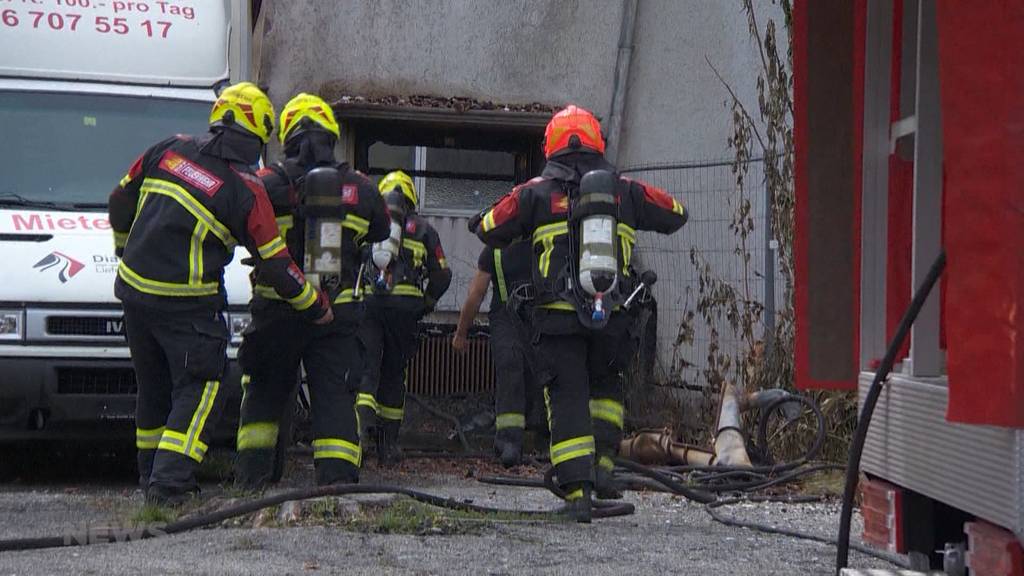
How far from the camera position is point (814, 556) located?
21.0ft

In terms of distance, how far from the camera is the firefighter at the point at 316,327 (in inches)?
314

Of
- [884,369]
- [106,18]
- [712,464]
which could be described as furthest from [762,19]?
[884,369]

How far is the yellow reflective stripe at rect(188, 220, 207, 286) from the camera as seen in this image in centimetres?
730

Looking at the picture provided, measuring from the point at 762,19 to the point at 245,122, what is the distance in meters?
5.69

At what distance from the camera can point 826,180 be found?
14.9 ft

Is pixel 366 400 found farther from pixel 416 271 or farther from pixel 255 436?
pixel 255 436

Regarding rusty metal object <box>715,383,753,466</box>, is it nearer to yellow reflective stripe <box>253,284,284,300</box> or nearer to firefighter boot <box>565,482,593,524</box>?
firefighter boot <box>565,482,593,524</box>

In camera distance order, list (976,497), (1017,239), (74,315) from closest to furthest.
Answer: (1017,239) → (976,497) → (74,315)

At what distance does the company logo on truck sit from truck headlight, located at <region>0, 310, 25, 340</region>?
0.27 meters

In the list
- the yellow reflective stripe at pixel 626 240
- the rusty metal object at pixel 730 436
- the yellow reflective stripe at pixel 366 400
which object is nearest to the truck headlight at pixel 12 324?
the yellow reflective stripe at pixel 366 400

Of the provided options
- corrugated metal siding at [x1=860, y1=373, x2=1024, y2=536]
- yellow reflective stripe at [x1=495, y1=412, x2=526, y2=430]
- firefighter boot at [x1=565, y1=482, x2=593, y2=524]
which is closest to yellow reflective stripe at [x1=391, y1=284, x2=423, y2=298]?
yellow reflective stripe at [x1=495, y1=412, x2=526, y2=430]

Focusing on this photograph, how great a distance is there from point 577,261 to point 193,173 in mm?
1771

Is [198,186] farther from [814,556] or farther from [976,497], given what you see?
[976,497]

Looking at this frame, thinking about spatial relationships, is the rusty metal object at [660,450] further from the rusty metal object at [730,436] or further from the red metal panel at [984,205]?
the red metal panel at [984,205]
